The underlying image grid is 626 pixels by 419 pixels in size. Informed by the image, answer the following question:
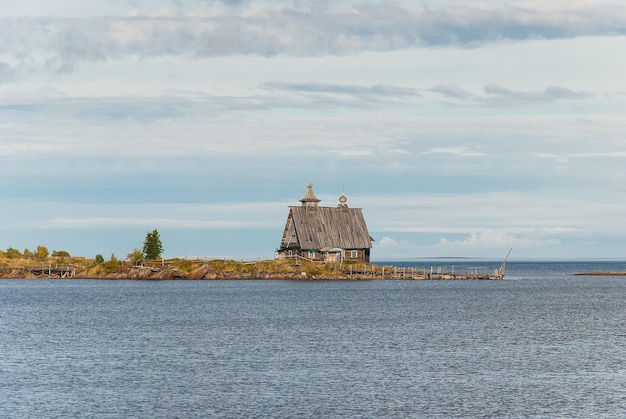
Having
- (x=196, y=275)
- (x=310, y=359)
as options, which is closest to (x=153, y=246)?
(x=196, y=275)

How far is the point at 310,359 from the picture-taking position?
160 feet

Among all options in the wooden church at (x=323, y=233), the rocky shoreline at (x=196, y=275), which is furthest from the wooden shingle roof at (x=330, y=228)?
the rocky shoreline at (x=196, y=275)

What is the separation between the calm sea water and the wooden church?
114ft

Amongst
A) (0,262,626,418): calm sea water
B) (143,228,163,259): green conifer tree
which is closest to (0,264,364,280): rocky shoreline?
(143,228,163,259): green conifer tree

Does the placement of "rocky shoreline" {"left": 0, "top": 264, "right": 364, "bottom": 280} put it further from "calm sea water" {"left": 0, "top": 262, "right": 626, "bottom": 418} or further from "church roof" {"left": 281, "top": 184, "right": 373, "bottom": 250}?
"calm sea water" {"left": 0, "top": 262, "right": 626, "bottom": 418}

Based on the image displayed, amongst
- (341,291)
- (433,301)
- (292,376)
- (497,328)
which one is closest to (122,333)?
(292,376)

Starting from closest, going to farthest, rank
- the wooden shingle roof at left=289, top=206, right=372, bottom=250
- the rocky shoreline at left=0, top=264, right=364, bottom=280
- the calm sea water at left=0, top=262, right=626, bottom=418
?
the calm sea water at left=0, top=262, right=626, bottom=418
the rocky shoreline at left=0, top=264, right=364, bottom=280
the wooden shingle roof at left=289, top=206, right=372, bottom=250

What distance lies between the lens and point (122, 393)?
1543 inches

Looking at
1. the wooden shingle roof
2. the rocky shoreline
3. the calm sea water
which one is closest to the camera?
the calm sea water

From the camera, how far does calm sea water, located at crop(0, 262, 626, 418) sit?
37.0m

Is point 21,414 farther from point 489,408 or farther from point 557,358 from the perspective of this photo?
point 557,358

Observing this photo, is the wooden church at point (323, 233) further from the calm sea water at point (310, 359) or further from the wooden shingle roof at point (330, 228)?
the calm sea water at point (310, 359)

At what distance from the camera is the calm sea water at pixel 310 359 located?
37000 millimetres

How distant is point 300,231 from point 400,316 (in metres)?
51.4
